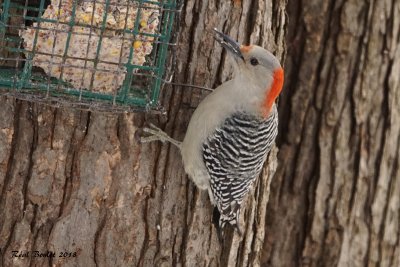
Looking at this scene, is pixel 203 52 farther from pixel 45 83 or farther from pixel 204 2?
pixel 45 83

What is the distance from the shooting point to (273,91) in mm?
4676

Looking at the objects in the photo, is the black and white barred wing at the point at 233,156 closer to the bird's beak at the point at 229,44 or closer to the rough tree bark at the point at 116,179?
the rough tree bark at the point at 116,179

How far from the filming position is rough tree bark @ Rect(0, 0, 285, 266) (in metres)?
4.50

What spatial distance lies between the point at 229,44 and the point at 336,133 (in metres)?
2.10

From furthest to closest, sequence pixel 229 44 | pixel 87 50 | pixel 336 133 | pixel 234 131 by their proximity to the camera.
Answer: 1. pixel 336 133
2. pixel 234 131
3. pixel 229 44
4. pixel 87 50

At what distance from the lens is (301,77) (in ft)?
21.1

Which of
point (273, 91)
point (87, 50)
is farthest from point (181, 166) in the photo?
point (87, 50)

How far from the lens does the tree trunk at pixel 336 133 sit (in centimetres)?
639

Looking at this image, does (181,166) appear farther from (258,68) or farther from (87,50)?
(87,50)

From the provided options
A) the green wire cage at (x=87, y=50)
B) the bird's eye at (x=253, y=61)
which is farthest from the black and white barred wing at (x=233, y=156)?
the green wire cage at (x=87, y=50)

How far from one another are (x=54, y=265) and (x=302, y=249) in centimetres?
254

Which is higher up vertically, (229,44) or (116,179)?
(229,44)

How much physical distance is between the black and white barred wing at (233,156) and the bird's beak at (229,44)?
401mm

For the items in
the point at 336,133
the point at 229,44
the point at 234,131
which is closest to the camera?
the point at 229,44
